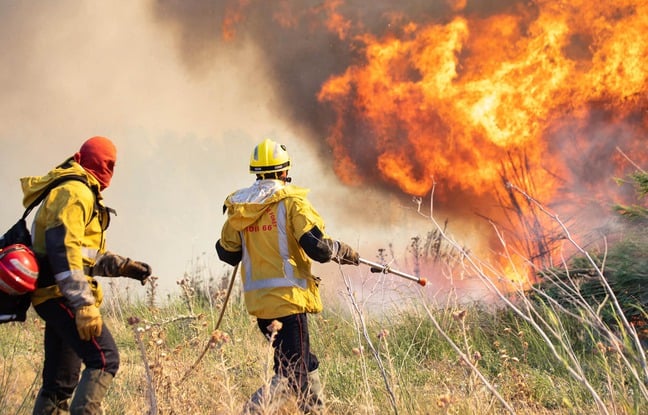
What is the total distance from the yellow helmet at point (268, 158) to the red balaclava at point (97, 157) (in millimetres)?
862

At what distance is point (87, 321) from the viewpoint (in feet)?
11.3

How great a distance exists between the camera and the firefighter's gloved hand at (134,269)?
3969 mm

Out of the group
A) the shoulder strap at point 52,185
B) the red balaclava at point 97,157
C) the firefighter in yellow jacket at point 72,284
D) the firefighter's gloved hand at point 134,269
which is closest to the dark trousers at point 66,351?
the firefighter in yellow jacket at point 72,284

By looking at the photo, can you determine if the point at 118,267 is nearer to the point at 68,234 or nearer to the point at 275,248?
the point at 68,234

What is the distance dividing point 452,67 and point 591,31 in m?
2.18

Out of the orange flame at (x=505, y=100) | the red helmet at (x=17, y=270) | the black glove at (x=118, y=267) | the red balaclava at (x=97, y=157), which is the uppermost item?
the orange flame at (x=505, y=100)

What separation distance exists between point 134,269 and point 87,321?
25.6 inches

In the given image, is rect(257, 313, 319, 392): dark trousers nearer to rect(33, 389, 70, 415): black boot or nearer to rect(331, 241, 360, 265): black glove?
rect(331, 241, 360, 265): black glove

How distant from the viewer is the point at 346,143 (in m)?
11.8

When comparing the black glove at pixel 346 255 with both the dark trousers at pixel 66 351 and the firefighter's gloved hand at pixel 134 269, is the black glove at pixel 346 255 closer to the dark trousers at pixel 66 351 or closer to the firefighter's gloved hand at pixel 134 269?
the firefighter's gloved hand at pixel 134 269

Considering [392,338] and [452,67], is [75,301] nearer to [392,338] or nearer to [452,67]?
[392,338]

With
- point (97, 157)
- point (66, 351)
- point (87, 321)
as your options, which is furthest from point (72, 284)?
point (97, 157)

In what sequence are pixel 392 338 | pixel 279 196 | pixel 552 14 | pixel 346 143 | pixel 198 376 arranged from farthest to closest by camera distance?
pixel 346 143
pixel 552 14
pixel 392 338
pixel 198 376
pixel 279 196

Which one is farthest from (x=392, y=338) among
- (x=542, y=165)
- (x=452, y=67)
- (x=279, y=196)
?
(x=452, y=67)
